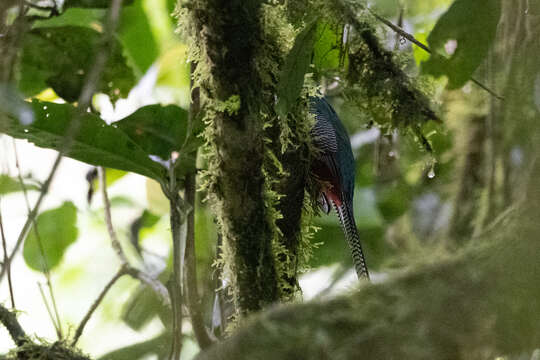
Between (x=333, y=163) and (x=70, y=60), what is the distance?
1.28 meters

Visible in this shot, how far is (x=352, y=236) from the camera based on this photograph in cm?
279

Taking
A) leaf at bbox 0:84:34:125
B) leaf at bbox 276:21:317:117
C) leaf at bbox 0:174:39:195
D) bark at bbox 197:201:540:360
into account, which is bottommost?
bark at bbox 197:201:540:360

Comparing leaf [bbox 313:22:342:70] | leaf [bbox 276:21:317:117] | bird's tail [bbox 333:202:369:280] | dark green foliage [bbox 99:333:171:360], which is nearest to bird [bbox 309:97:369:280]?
bird's tail [bbox 333:202:369:280]

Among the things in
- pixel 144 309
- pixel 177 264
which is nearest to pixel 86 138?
pixel 177 264

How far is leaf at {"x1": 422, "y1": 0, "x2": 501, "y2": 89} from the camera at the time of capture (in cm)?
180

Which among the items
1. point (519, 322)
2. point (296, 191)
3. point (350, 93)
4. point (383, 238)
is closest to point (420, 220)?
point (383, 238)

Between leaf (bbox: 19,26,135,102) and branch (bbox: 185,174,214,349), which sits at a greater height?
leaf (bbox: 19,26,135,102)

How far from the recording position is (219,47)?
151 cm

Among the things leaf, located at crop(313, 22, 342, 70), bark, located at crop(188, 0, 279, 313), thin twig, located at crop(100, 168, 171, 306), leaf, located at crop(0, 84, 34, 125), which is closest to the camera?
bark, located at crop(188, 0, 279, 313)

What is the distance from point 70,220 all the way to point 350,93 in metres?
1.55

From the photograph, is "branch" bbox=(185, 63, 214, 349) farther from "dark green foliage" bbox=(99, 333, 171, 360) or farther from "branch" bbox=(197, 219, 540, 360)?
"branch" bbox=(197, 219, 540, 360)

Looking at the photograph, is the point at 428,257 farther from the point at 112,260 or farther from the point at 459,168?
the point at 112,260

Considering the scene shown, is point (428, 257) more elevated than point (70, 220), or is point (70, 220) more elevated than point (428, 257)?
point (70, 220)

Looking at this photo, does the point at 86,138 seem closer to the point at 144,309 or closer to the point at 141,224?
the point at 144,309
